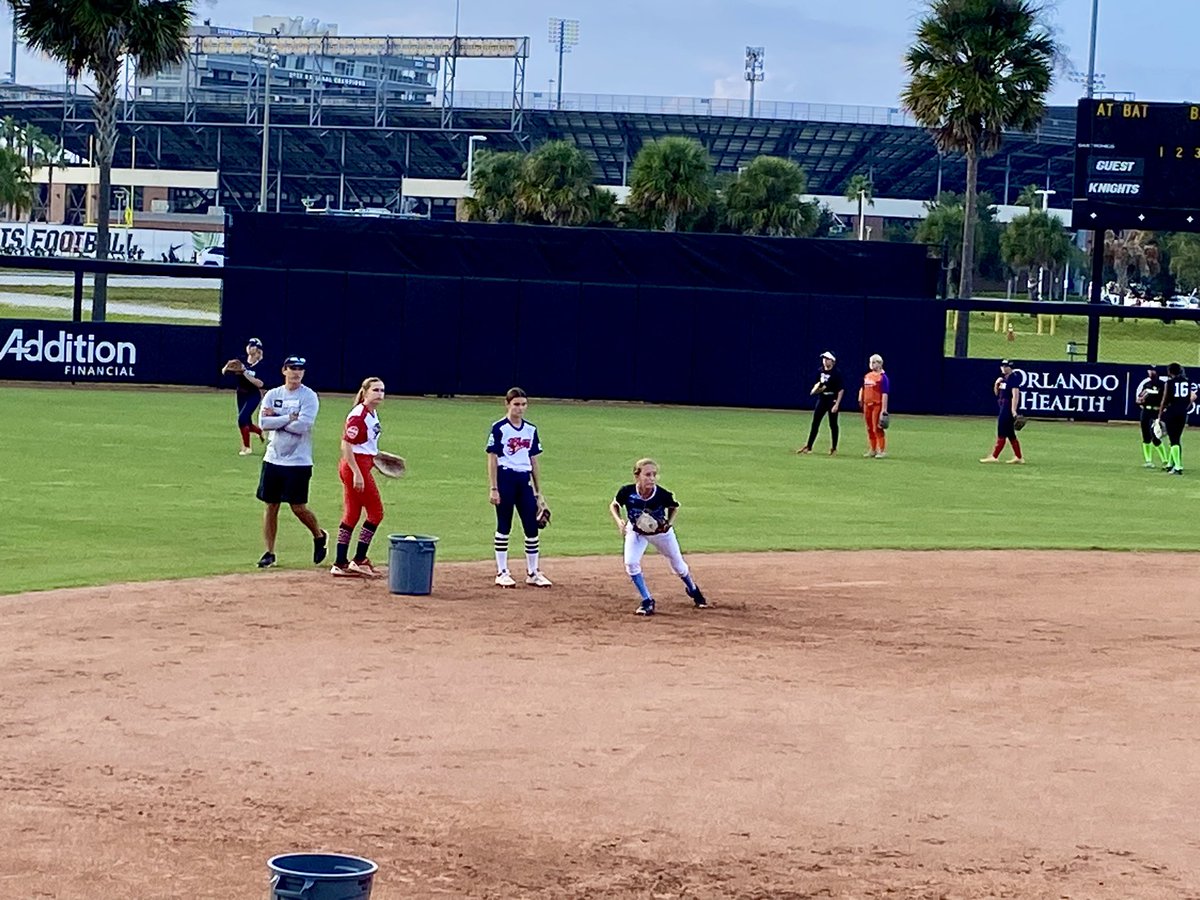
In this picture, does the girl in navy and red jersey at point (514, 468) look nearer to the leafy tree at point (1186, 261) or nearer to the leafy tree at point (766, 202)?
the leafy tree at point (766, 202)

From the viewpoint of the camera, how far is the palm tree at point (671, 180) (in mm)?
Result: 70562

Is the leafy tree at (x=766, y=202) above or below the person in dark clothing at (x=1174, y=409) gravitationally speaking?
above

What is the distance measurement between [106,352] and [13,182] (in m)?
55.6

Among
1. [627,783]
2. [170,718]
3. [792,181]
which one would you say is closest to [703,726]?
[627,783]

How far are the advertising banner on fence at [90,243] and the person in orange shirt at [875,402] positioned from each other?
4606 cm

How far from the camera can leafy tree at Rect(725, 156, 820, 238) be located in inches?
3100

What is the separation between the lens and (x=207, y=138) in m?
131

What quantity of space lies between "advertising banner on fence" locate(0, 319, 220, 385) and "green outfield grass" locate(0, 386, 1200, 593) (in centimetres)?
376

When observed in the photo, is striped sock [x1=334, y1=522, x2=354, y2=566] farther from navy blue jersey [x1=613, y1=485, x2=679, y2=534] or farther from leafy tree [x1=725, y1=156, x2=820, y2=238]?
leafy tree [x1=725, y1=156, x2=820, y2=238]

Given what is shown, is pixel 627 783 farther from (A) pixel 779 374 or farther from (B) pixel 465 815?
(A) pixel 779 374

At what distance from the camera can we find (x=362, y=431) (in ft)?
52.0

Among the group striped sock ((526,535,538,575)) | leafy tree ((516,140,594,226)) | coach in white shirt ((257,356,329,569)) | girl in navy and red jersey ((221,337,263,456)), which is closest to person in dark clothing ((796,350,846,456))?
girl in navy and red jersey ((221,337,263,456))

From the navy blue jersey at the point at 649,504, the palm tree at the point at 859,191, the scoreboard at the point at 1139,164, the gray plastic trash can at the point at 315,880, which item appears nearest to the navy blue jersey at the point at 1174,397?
the scoreboard at the point at 1139,164

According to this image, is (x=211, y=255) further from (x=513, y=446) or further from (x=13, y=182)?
(x=513, y=446)
